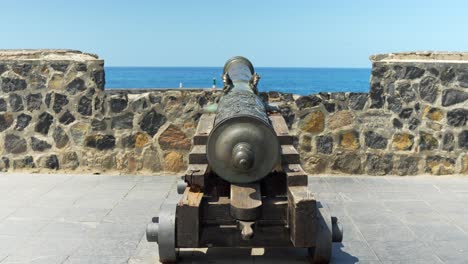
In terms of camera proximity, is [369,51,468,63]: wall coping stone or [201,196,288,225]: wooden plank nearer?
[201,196,288,225]: wooden plank

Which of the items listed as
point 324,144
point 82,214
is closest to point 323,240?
point 82,214

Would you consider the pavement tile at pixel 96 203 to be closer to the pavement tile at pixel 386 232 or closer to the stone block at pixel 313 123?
the pavement tile at pixel 386 232

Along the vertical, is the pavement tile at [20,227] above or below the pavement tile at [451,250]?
below

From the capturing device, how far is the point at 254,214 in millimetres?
3943

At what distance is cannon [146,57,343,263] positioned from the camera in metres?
3.93

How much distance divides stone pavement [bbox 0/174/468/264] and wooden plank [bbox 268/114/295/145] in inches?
36.5

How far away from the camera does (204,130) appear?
16.3 feet

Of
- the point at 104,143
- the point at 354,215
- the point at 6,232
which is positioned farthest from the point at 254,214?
the point at 104,143

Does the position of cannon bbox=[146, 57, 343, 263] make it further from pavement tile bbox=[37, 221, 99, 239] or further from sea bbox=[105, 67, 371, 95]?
sea bbox=[105, 67, 371, 95]

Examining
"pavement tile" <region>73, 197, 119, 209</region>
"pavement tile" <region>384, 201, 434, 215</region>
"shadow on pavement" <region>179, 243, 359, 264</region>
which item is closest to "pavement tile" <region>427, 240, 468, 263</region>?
"shadow on pavement" <region>179, 243, 359, 264</region>

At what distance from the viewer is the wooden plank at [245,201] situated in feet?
12.9

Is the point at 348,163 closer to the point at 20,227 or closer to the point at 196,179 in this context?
the point at 196,179

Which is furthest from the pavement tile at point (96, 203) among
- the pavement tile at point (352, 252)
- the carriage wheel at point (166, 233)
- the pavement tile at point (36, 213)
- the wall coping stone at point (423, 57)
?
the wall coping stone at point (423, 57)

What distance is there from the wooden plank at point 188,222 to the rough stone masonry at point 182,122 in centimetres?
359
